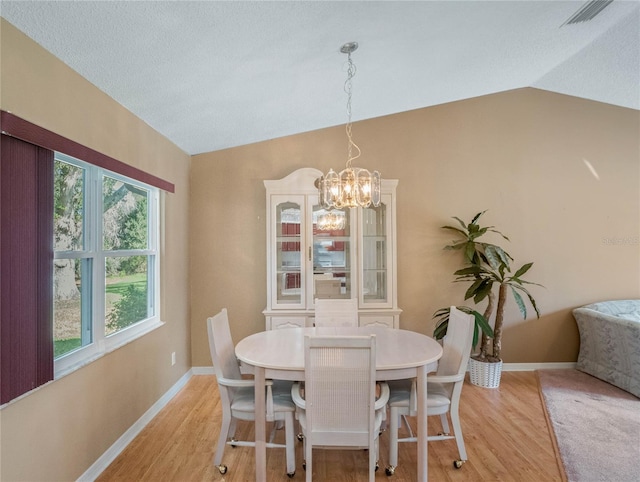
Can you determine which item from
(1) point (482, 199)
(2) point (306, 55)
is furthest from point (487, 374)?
(2) point (306, 55)

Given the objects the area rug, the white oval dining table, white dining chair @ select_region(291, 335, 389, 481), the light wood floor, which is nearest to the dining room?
the light wood floor

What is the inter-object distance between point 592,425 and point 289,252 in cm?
289

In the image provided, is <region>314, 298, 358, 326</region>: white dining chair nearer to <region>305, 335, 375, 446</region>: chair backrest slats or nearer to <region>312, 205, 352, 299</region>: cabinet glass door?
<region>312, 205, 352, 299</region>: cabinet glass door

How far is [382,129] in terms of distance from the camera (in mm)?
4004

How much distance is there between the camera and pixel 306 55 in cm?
231

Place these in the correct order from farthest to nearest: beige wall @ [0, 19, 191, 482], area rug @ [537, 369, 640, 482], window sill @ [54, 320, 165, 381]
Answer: area rug @ [537, 369, 640, 482]
window sill @ [54, 320, 165, 381]
beige wall @ [0, 19, 191, 482]

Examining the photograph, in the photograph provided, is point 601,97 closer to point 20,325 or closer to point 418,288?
point 418,288

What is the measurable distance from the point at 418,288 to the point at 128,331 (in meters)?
2.82

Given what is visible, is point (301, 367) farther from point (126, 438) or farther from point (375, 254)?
point (375, 254)

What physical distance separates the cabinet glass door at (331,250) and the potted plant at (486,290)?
107cm

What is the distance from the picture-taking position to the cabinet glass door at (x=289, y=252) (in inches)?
144

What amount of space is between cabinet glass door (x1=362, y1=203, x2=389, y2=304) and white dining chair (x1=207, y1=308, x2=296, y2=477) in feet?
5.13

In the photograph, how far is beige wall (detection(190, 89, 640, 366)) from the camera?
13.0 ft

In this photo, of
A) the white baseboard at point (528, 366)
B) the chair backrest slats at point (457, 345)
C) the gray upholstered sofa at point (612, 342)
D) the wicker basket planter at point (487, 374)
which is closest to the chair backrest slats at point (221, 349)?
the chair backrest slats at point (457, 345)
